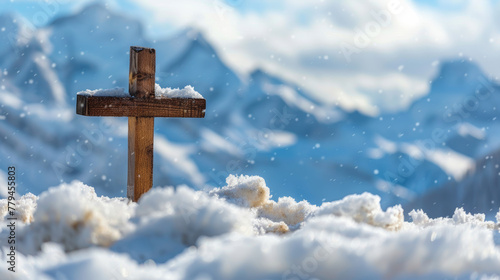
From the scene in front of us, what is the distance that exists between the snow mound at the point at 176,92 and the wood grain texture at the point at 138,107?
0.06 metres

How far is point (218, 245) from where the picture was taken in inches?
47.0

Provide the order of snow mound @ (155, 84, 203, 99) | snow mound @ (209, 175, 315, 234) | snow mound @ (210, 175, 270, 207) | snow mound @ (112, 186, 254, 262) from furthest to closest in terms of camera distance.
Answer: snow mound @ (155, 84, 203, 99)
snow mound @ (210, 175, 270, 207)
snow mound @ (209, 175, 315, 234)
snow mound @ (112, 186, 254, 262)

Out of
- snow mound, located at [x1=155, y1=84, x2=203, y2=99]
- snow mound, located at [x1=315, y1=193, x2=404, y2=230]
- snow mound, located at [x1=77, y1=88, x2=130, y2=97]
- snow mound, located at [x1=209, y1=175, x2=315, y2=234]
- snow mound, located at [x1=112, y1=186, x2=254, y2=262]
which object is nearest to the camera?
snow mound, located at [x1=112, y1=186, x2=254, y2=262]

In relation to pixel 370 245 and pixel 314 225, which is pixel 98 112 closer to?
pixel 314 225

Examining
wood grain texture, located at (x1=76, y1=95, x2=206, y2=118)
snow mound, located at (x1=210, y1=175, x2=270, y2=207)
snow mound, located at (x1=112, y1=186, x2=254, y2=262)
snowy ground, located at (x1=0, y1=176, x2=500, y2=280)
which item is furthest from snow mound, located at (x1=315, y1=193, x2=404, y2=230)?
wood grain texture, located at (x1=76, y1=95, x2=206, y2=118)

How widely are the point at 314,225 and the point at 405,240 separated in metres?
0.31

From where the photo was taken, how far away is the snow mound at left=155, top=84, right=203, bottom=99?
450cm

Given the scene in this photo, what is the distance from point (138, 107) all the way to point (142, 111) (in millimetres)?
52

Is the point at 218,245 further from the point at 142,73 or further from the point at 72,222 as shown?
the point at 142,73

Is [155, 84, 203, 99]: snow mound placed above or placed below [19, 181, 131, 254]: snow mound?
above

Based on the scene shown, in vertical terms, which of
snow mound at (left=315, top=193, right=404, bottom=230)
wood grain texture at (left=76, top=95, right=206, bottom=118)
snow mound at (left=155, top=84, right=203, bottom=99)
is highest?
snow mound at (left=155, top=84, right=203, bottom=99)

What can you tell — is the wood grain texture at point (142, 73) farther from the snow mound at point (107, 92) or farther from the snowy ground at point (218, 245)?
the snowy ground at point (218, 245)

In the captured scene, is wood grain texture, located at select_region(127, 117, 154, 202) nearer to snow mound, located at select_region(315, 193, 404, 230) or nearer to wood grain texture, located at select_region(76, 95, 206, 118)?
wood grain texture, located at select_region(76, 95, 206, 118)

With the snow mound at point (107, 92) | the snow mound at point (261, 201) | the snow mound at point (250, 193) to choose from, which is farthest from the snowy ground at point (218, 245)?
the snow mound at point (107, 92)
